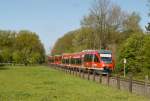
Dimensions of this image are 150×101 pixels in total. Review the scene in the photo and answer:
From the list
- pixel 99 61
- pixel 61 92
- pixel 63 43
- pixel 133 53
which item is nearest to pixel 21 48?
pixel 63 43

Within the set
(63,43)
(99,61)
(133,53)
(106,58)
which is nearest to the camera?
(99,61)

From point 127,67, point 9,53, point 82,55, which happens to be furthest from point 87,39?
point 9,53

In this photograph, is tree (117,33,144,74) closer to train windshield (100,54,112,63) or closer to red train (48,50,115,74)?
red train (48,50,115,74)

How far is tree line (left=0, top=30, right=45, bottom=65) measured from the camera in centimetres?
14538

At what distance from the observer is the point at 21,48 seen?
513 feet

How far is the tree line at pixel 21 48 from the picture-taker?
145375 mm

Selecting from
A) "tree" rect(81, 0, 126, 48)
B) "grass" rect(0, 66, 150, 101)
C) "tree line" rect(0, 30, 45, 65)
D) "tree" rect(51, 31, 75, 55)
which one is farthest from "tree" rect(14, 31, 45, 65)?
"grass" rect(0, 66, 150, 101)

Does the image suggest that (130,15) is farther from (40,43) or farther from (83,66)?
(40,43)

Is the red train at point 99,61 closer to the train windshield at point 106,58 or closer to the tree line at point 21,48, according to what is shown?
the train windshield at point 106,58

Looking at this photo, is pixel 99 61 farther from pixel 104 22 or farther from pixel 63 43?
pixel 63 43

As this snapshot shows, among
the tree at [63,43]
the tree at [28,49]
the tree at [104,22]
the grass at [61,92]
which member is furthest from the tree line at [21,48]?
the grass at [61,92]

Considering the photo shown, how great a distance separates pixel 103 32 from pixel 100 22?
2196 millimetres

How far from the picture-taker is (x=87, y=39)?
312ft

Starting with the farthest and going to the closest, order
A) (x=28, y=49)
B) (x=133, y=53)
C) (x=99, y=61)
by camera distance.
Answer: (x=28, y=49)
(x=133, y=53)
(x=99, y=61)
